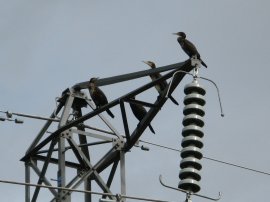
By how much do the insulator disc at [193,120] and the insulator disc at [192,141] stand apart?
306 millimetres

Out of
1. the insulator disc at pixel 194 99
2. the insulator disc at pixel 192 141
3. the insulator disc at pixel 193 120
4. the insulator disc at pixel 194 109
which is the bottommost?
the insulator disc at pixel 192 141

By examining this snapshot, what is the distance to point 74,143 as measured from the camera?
20734 millimetres

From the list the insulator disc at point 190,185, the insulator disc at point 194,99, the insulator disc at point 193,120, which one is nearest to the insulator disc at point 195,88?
the insulator disc at point 194,99

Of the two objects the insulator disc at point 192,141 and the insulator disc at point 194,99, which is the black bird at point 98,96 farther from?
the insulator disc at point 192,141

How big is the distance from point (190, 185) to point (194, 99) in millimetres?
1782

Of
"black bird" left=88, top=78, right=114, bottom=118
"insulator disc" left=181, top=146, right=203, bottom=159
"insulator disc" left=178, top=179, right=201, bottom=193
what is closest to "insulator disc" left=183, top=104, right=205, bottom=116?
"insulator disc" left=181, top=146, right=203, bottom=159

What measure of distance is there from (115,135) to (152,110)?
1776mm

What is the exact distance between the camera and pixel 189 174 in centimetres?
1720

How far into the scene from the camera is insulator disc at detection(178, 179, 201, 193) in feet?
55.9

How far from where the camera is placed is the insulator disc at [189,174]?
17.2 m

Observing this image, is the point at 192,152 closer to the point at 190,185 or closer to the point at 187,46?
the point at 190,185

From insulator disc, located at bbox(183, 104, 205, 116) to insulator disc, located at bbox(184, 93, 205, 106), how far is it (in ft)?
0.54

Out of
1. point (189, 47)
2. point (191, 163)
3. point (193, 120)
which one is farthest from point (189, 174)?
point (189, 47)

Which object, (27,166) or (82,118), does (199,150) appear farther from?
(27,166)
